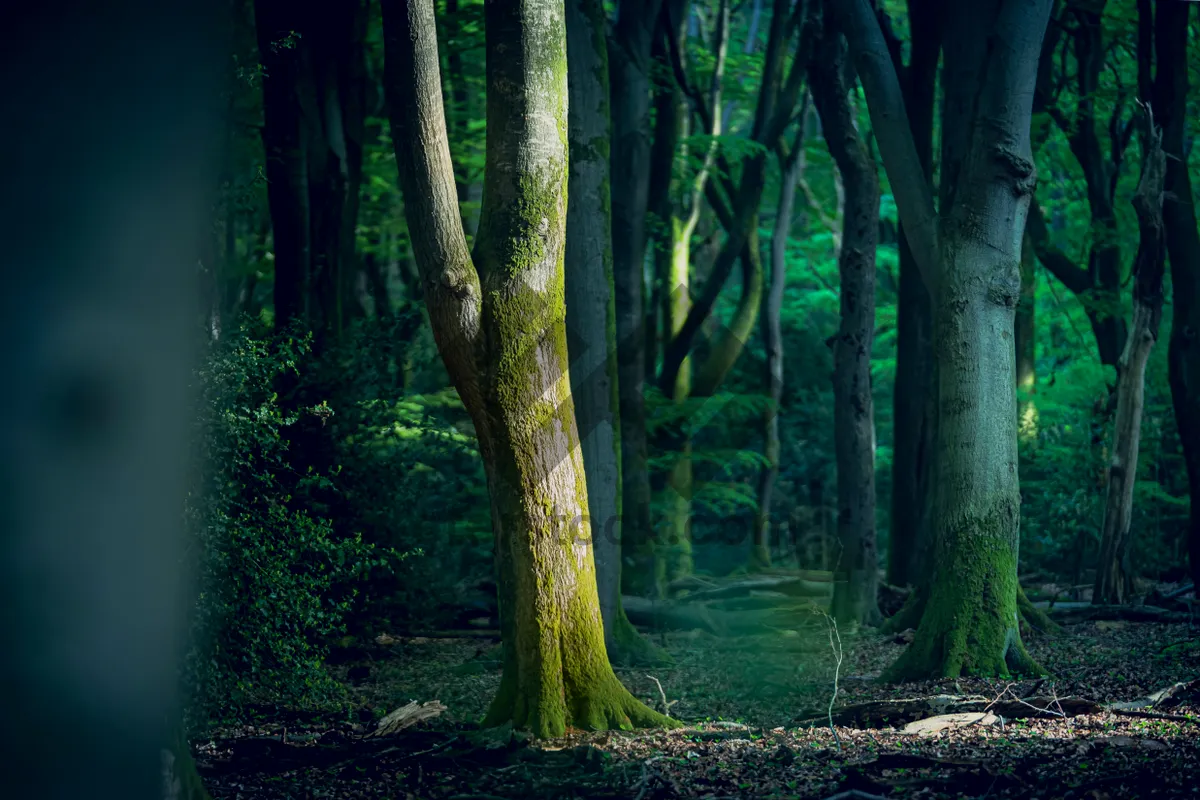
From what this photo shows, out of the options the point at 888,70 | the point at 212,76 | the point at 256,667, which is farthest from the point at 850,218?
the point at 212,76

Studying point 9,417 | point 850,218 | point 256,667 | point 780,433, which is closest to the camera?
point 9,417

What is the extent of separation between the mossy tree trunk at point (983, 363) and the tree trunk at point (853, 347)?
10.1 feet

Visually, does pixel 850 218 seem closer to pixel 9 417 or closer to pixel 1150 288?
pixel 1150 288

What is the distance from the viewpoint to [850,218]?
11.8m

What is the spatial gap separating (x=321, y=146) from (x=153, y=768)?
890cm

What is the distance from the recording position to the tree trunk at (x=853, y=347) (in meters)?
11.7

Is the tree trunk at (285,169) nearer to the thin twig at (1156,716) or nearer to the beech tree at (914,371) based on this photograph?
the beech tree at (914,371)

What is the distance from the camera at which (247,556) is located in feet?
23.1

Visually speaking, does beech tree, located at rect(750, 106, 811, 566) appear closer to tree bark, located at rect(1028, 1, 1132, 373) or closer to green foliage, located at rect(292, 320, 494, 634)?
tree bark, located at rect(1028, 1, 1132, 373)

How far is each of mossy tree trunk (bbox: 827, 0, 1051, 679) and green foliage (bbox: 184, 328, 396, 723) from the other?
420cm

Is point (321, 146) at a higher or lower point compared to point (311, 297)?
higher

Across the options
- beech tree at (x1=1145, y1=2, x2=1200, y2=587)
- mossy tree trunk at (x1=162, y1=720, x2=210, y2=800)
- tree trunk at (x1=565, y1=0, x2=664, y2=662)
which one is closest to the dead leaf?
mossy tree trunk at (x1=162, y1=720, x2=210, y2=800)

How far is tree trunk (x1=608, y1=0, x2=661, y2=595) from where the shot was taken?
40.4 ft

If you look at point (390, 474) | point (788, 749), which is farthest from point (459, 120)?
point (788, 749)
